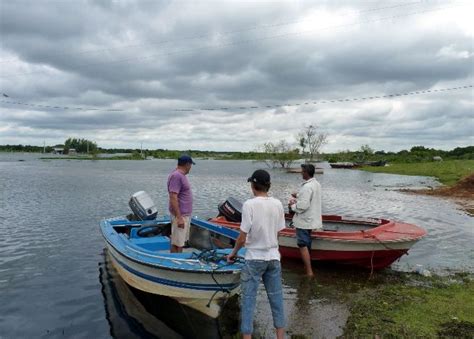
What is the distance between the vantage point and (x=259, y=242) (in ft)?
15.9

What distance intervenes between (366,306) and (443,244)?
733 centimetres

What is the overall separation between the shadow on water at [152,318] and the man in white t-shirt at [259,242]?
1.65m

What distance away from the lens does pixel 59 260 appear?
35.3 ft

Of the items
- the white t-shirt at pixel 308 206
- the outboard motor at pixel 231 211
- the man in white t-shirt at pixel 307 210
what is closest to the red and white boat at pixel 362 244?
the man in white t-shirt at pixel 307 210

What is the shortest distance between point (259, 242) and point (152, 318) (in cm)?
340

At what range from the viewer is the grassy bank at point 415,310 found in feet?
18.8

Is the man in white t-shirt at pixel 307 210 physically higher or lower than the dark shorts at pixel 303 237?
higher

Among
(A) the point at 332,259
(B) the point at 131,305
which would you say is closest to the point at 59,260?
(B) the point at 131,305

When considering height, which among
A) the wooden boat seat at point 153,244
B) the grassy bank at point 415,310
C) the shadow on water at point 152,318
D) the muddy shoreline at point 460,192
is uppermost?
the wooden boat seat at point 153,244

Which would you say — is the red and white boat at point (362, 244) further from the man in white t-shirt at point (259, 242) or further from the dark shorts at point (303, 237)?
the man in white t-shirt at point (259, 242)

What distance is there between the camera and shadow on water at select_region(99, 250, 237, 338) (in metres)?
6.49

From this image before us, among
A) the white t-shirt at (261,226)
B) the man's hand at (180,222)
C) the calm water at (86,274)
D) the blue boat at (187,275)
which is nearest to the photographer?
the white t-shirt at (261,226)

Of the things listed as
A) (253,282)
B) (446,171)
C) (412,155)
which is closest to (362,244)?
(253,282)

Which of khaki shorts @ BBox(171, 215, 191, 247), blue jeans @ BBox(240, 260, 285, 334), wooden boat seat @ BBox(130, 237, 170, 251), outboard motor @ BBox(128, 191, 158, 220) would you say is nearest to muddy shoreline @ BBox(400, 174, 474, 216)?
outboard motor @ BBox(128, 191, 158, 220)
